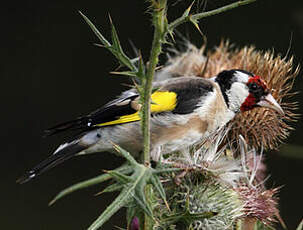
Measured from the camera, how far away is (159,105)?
216cm

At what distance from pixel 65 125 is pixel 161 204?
0.41 m

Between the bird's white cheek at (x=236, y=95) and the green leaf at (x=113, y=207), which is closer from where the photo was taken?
the green leaf at (x=113, y=207)

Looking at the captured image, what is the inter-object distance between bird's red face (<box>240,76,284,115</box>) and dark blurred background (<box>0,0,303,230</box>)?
198cm

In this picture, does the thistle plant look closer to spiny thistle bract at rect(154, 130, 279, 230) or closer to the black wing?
spiny thistle bract at rect(154, 130, 279, 230)

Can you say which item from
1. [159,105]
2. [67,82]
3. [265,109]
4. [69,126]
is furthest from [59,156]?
[67,82]

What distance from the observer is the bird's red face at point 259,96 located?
225 centimetres

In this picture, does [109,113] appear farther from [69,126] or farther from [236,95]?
[236,95]

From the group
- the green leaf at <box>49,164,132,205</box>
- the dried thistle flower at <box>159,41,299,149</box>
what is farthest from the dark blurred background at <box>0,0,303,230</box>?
the green leaf at <box>49,164,132,205</box>

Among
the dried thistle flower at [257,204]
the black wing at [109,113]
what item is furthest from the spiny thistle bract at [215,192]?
the black wing at [109,113]

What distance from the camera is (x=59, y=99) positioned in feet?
18.8

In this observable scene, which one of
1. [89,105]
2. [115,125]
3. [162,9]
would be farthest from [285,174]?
Answer: [162,9]

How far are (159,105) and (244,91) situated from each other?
1.11ft

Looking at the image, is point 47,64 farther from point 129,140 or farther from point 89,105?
point 129,140

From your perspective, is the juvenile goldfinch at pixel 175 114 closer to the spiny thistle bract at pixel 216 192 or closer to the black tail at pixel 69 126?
the black tail at pixel 69 126
